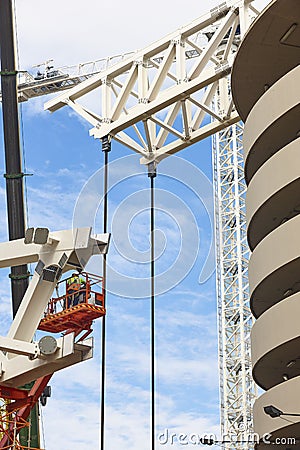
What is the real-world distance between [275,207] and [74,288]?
667 centimetres

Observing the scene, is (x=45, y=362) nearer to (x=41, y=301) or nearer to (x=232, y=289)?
(x=41, y=301)

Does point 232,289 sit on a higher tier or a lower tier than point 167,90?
higher

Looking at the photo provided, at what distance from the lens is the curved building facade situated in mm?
24344

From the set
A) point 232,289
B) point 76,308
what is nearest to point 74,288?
point 76,308

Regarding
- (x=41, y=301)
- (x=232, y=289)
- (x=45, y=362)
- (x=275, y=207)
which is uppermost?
(x=232, y=289)

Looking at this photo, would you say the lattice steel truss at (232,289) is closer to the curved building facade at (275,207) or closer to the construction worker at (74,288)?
the curved building facade at (275,207)

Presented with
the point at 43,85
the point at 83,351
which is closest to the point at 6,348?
the point at 83,351

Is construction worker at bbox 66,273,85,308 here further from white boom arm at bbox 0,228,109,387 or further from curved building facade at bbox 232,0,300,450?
curved building facade at bbox 232,0,300,450

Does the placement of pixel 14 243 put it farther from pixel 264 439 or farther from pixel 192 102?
pixel 264 439

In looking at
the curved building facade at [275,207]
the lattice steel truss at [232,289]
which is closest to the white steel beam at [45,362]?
the curved building facade at [275,207]

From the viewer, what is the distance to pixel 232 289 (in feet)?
242

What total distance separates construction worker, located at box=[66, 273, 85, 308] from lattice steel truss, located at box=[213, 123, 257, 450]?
45835mm

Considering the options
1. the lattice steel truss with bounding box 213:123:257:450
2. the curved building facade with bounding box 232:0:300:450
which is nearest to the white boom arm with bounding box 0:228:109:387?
the curved building facade with bounding box 232:0:300:450

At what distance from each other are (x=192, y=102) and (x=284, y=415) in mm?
10209
